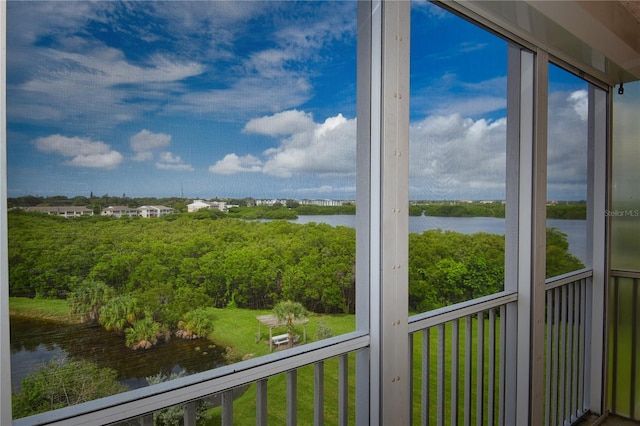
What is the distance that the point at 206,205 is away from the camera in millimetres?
1097

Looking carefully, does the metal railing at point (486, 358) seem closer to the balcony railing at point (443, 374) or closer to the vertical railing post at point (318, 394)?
the balcony railing at point (443, 374)

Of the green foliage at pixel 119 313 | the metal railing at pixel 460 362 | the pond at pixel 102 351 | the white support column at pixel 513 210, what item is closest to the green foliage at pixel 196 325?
the pond at pixel 102 351

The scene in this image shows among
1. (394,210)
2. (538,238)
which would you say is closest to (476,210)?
(538,238)

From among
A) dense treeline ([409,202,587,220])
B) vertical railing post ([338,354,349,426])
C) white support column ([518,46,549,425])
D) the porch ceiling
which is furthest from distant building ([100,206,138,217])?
white support column ([518,46,549,425])

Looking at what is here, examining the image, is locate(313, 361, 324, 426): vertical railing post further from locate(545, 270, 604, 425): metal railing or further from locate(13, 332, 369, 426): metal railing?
locate(545, 270, 604, 425): metal railing

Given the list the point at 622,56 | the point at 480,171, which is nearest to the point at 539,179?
the point at 480,171

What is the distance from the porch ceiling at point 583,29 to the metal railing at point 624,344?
4.80 feet

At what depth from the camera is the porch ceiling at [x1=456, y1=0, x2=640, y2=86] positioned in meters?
1.88

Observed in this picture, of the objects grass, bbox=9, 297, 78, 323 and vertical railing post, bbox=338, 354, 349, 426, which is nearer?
grass, bbox=9, 297, 78, 323

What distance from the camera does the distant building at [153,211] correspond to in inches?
38.6

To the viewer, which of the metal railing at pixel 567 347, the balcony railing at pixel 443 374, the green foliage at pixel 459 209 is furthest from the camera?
the metal railing at pixel 567 347

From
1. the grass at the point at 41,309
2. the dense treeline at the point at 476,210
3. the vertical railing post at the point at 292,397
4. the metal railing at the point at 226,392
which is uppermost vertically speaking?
the dense treeline at the point at 476,210

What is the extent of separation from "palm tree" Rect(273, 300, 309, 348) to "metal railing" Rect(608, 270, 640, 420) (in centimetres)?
272

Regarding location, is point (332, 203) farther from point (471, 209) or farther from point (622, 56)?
point (622, 56)
